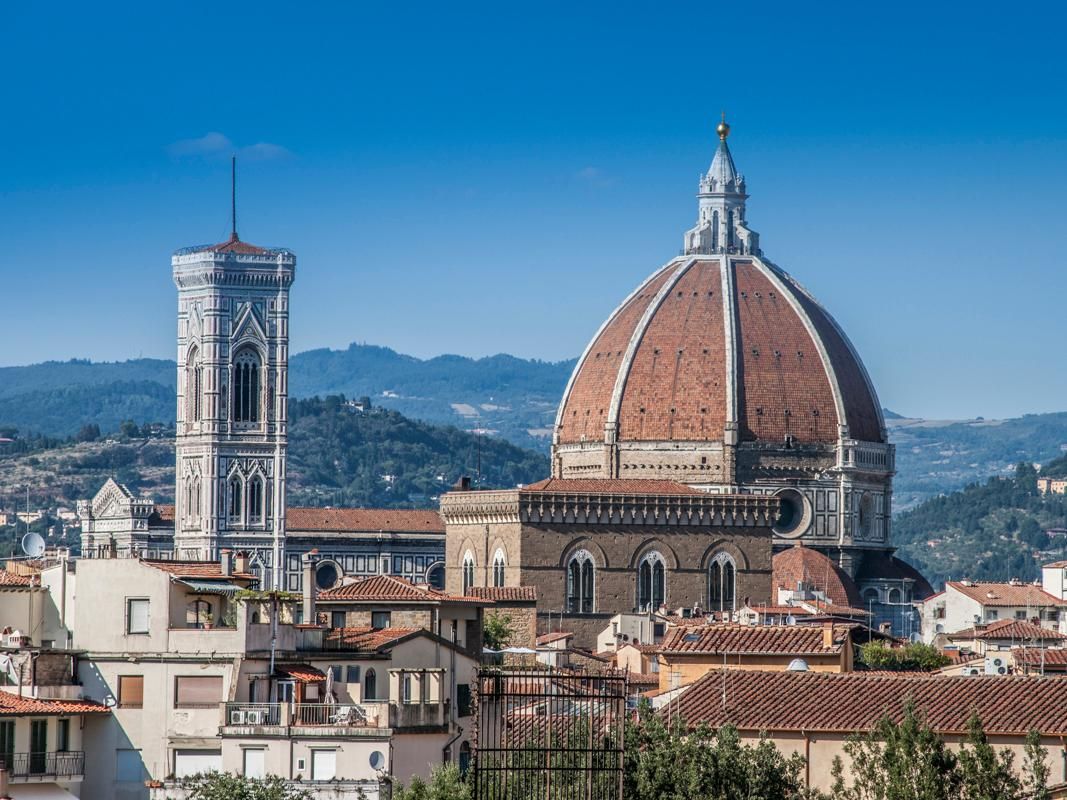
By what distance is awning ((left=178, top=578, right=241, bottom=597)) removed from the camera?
46.8m

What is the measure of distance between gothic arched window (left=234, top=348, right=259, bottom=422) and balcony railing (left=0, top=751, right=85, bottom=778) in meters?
113

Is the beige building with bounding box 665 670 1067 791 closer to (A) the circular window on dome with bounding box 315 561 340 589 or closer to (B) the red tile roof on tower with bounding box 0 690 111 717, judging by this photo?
(B) the red tile roof on tower with bounding box 0 690 111 717

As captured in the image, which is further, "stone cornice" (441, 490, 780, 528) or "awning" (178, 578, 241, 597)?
"stone cornice" (441, 490, 780, 528)

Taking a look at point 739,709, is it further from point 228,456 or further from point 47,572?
point 228,456

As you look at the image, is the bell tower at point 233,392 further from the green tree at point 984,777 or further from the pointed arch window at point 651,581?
the green tree at point 984,777

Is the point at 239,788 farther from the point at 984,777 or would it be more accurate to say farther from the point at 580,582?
the point at 580,582

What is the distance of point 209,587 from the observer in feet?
156

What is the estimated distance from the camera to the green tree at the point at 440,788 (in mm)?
38344

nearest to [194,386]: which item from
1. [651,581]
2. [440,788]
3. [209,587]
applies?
[651,581]

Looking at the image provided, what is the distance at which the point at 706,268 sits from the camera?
138750 mm

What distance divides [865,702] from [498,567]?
6962cm

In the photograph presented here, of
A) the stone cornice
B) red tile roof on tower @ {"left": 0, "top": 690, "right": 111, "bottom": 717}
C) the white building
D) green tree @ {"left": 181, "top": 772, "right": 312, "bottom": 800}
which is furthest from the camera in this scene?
the stone cornice

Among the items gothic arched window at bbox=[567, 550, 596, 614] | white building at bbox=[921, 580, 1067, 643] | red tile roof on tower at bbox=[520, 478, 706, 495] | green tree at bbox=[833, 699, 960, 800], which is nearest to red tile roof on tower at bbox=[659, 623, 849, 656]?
green tree at bbox=[833, 699, 960, 800]

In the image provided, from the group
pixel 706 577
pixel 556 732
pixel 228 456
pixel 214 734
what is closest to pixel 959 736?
pixel 556 732
